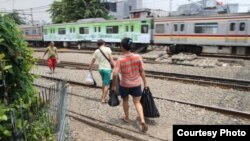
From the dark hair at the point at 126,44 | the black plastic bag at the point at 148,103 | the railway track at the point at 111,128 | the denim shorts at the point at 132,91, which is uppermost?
the dark hair at the point at 126,44

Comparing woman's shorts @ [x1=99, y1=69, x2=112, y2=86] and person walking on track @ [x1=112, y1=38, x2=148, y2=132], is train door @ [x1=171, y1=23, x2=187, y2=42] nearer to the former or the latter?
woman's shorts @ [x1=99, y1=69, x2=112, y2=86]

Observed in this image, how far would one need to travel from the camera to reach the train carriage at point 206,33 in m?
A: 20.3

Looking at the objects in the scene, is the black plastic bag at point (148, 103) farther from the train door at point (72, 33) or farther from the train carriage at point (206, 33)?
the train door at point (72, 33)

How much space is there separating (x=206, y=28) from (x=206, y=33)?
1.23ft

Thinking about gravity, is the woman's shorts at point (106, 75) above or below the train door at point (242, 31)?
below

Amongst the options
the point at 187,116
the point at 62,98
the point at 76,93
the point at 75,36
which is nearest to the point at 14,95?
the point at 62,98

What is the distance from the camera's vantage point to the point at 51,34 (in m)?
39.2

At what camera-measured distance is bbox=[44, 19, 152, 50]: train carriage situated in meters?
26.5

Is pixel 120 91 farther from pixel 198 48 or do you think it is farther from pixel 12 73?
pixel 198 48

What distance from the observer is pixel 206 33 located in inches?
864

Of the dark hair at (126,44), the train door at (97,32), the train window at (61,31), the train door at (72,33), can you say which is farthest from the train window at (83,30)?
the dark hair at (126,44)

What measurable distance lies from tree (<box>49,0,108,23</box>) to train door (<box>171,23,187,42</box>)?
2378 centimetres

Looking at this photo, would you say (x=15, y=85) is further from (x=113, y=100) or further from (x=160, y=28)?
(x=160, y=28)

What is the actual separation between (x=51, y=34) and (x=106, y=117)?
3410 cm
